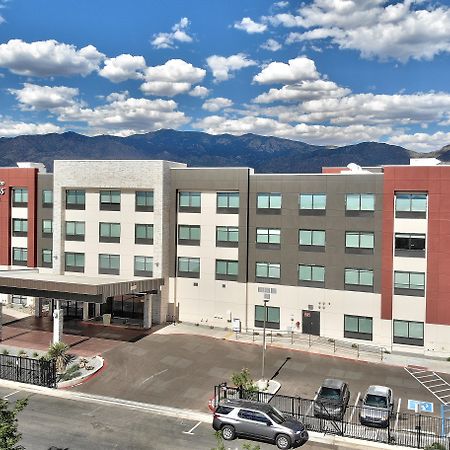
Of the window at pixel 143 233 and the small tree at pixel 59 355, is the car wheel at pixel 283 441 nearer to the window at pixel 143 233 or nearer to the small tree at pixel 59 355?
the small tree at pixel 59 355

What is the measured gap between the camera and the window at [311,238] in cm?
4862

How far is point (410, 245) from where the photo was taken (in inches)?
1779

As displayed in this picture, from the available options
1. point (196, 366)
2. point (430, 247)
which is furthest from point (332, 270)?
point (196, 366)

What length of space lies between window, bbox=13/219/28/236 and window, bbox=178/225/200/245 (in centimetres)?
2106

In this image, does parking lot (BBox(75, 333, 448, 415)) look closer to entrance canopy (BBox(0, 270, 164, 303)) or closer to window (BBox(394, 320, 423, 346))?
window (BBox(394, 320, 423, 346))

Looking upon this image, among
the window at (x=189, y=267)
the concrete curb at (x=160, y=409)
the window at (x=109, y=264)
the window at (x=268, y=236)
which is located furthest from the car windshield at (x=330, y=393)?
the window at (x=109, y=264)

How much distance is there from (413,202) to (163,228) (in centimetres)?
2542

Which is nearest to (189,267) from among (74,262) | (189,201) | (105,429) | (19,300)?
(189,201)

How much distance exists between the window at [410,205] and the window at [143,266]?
85.6ft

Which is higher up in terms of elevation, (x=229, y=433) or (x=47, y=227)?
(x=47, y=227)

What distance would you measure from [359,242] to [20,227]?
41159 millimetres

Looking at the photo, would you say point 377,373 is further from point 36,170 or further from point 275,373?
point 36,170

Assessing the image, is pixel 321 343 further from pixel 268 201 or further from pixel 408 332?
pixel 268 201

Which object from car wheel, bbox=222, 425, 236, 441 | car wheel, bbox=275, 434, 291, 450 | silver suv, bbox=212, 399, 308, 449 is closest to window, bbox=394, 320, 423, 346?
silver suv, bbox=212, 399, 308, 449
